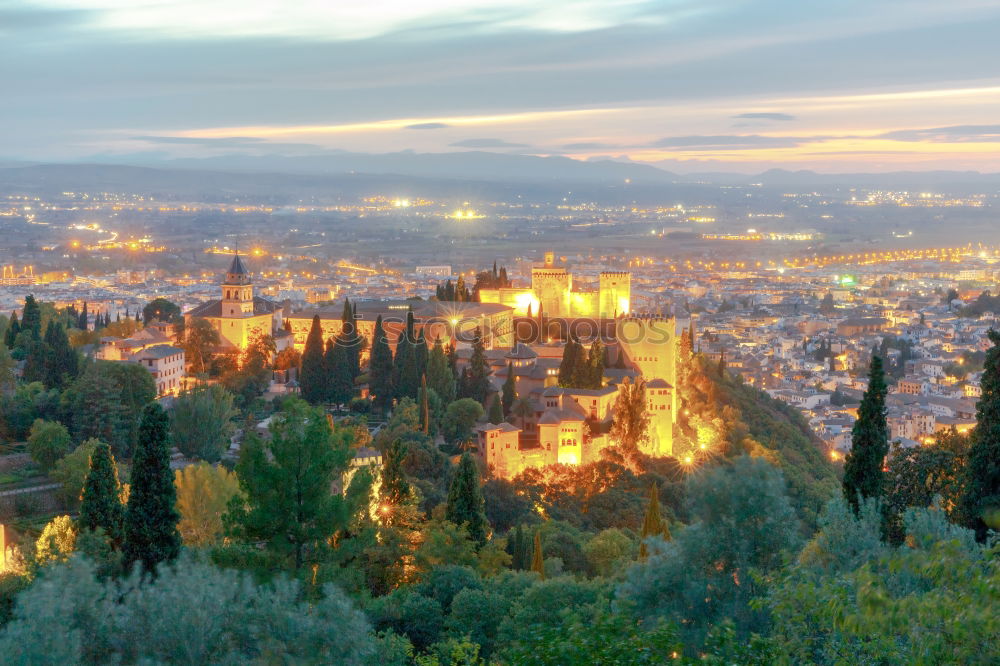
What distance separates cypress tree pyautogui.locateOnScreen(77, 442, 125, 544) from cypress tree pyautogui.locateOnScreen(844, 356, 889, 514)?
884 cm

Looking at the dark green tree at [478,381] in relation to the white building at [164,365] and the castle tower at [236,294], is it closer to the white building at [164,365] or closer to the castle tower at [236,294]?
the white building at [164,365]

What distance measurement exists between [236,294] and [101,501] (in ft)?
60.7

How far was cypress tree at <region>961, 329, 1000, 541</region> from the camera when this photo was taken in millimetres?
11711

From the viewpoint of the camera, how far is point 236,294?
3241 centimetres

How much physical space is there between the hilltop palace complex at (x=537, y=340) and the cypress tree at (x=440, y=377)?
3.67ft

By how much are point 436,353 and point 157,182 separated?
113001 mm

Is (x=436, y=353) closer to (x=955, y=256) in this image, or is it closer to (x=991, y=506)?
(x=991, y=506)

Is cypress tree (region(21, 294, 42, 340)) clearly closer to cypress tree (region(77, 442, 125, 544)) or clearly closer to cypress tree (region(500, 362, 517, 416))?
cypress tree (region(500, 362, 517, 416))

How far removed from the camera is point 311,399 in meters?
28.1

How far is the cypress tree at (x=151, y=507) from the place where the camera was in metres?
12.1

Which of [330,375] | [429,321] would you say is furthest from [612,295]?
[330,375]

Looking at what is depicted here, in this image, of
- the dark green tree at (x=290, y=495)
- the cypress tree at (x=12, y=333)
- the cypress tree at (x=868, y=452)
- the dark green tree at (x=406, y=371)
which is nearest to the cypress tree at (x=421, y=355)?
the dark green tree at (x=406, y=371)

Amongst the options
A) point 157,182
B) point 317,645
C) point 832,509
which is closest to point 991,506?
point 832,509

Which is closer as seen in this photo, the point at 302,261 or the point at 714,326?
the point at 714,326
